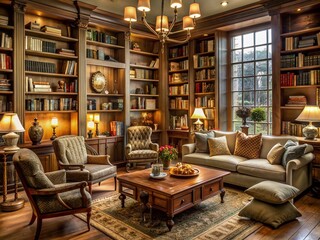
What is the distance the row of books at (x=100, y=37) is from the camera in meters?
5.64

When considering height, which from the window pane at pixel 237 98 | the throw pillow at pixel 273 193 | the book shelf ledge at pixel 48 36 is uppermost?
the book shelf ledge at pixel 48 36

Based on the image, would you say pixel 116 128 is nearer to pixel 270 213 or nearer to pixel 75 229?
pixel 75 229

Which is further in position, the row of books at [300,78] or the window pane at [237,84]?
the window pane at [237,84]

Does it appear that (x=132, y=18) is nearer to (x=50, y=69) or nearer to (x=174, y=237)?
(x=50, y=69)

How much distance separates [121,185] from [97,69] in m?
3.22

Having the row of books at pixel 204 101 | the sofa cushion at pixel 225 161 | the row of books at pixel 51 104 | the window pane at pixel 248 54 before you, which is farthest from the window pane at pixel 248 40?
the row of books at pixel 51 104

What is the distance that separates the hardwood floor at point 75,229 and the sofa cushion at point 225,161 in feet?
3.95

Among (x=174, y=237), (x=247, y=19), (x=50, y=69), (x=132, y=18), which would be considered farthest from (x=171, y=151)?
(x=247, y=19)

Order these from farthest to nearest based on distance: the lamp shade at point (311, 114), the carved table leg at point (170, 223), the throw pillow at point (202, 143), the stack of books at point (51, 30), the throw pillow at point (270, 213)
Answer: the throw pillow at point (202, 143) < the stack of books at point (51, 30) < the lamp shade at point (311, 114) < the throw pillow at point (270, 213) < the carved table leg at point (170, 223)

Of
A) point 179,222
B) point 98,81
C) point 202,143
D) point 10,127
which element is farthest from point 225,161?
point 10,127

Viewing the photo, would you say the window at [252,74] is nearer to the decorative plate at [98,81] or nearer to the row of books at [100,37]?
the row of books at [100,37]

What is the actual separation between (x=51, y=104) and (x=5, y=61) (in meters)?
1.06

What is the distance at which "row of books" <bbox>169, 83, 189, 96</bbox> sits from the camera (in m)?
6.63

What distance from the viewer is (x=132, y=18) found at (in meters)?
3.47
